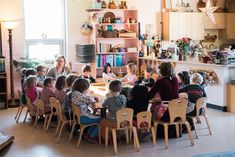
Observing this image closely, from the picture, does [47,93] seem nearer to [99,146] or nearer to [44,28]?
[99,146]

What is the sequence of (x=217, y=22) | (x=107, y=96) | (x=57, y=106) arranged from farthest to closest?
(x=217, y=22), (x=57, y=106), (x=107, y=96)

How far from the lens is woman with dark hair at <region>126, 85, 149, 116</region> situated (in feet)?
16.4

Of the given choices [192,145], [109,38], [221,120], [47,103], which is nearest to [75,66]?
[109,38]

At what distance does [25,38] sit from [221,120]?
456 centimetres

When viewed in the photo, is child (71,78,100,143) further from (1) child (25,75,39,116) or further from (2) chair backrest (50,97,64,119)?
(1) child (25,75,39,116)

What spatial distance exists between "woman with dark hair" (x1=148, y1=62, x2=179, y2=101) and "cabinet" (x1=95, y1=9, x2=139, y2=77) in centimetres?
347

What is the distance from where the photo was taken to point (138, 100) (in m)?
5.03

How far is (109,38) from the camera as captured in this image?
870 cm

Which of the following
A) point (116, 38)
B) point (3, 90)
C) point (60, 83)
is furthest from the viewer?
point (116, 38)

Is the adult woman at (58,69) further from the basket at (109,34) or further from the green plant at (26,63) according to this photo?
the basket at (109,34)

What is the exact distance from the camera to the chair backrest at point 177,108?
4945mm

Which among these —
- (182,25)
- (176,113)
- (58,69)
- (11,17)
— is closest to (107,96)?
(176,113)

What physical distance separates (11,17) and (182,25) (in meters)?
4.31

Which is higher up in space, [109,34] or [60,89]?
[109,34]
